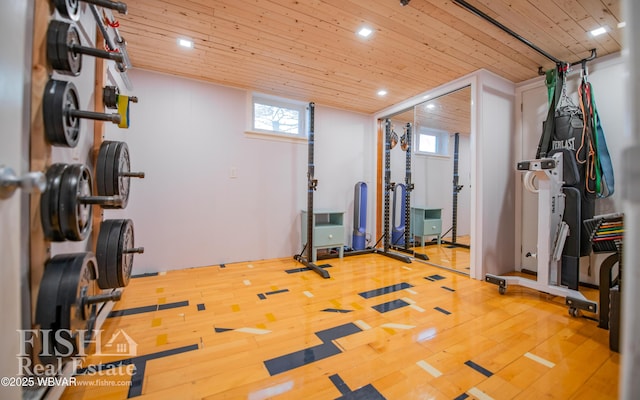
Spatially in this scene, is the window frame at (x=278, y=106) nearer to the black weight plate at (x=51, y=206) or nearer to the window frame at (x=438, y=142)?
the window frame at (x=438, y=142)

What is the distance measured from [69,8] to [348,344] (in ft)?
7.35

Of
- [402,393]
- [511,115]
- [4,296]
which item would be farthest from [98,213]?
[511,115]

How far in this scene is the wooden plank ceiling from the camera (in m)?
1.94

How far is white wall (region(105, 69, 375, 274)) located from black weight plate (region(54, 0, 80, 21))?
4.63 ft

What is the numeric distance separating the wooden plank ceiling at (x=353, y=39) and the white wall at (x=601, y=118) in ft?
0.69

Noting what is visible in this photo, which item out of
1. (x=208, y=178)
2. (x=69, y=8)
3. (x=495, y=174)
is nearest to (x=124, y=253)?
(x=69, y=8)

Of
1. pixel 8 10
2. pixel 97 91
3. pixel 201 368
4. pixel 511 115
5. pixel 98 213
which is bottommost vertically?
pixel 201 368

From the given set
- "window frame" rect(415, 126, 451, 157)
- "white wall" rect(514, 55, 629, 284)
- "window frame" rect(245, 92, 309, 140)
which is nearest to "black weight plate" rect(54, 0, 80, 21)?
"window frame" rect(245, 92, 309, 140)

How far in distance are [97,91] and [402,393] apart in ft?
8.26

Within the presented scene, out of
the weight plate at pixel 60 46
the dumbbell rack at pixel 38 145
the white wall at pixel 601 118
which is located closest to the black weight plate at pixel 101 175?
the dumbbell rack at pixel 38 145

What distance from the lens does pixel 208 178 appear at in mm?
3271

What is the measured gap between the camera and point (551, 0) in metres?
1.85

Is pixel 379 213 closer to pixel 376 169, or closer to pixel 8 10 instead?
pixel 376 169

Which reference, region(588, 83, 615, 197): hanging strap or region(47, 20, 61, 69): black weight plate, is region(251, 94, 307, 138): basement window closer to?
region(47, 20, 61, 69): black weight plate
